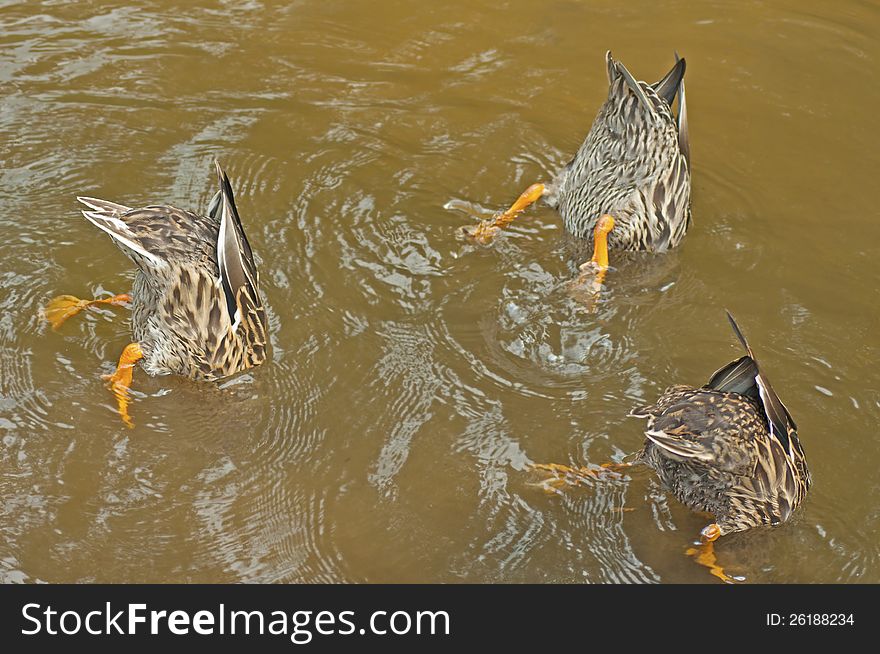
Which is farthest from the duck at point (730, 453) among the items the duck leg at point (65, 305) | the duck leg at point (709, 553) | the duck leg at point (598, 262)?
the duck leg at point (65, 305)

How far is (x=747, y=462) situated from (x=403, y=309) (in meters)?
2.05

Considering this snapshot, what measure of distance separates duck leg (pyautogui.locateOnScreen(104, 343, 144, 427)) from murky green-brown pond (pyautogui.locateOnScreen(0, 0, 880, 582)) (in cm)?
6

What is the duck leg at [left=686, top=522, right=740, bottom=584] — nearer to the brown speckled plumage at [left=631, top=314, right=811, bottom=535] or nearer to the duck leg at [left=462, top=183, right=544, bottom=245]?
the brown speckled plumage at [left=631, top=314, right=811, bottom=535]

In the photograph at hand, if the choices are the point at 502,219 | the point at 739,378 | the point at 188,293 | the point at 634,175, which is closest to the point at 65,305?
the point at 188,293

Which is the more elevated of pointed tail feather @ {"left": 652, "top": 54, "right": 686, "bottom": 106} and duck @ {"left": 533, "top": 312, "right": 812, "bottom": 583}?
pointed tail feather @ {"left": 652, "top": 54, "right": 686, "bottom": 106}

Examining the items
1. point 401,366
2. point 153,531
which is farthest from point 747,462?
point 153,531

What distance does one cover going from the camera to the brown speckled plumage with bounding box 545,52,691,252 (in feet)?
19.6

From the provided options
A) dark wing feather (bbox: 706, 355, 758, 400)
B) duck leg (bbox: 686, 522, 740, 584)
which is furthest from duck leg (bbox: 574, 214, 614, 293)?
duck leg (bbox: 686, 522, 740, 584)

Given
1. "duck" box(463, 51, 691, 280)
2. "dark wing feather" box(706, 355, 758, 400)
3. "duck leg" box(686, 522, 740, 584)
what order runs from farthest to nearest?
1. "duck" box(463, 51, 691, 280)
2. "dark wing feather" box(706, 355, 758, 400)
3. "duck leg" box(686, 522, 740, 584)

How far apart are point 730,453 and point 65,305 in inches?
133

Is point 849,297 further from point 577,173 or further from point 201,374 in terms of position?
point 201,374

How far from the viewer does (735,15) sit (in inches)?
325

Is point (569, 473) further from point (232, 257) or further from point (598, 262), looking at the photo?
point (232, 257)

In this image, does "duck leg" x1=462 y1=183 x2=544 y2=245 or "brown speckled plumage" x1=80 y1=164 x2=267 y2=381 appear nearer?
"brown speckled plumage" x1=80 y1=164 x2=267 y2=381
